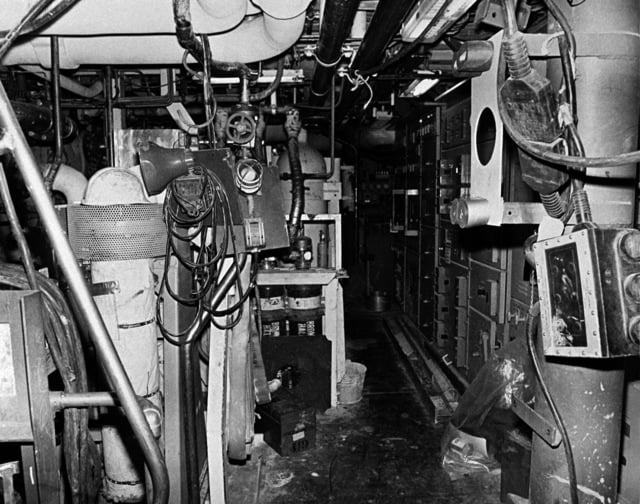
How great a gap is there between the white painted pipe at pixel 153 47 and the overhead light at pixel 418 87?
1.54 m

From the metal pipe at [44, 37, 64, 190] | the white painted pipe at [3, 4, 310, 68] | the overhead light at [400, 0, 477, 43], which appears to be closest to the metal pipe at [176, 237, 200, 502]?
the metal pipe at [44, 37, 64, 190]

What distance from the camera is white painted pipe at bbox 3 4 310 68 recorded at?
2.34 m

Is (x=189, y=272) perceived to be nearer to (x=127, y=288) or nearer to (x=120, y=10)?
(x=127, y=288)

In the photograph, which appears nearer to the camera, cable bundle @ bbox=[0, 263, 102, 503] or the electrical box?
the electrical box

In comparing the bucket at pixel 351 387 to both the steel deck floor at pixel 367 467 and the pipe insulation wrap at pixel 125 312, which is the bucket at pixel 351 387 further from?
the pipe insulation wrap at pixel 125 312

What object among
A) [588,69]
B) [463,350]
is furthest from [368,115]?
[588,69]

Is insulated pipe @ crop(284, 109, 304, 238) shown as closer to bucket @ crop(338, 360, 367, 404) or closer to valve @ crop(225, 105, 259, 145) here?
valve @ crop(225, 105, 259, 145)

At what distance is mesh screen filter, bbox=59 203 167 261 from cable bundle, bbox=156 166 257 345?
0.50 ft

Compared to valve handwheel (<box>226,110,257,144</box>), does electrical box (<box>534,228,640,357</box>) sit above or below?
below

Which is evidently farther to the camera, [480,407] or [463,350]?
[463,350]

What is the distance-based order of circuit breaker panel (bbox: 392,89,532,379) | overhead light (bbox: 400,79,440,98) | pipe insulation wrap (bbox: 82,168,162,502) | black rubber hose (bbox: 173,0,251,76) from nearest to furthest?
black rubber hose (bbox: 173,0,251,76) < pipe insulation wrap (bbox: 82,168,162,502) < circuit breaker panel (bbox: 392,89,532,379) < overhead light (bbox: 400,79,440,98)

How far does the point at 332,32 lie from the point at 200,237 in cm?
108

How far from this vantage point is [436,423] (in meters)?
3.77

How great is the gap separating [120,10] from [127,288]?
107 centimetres
